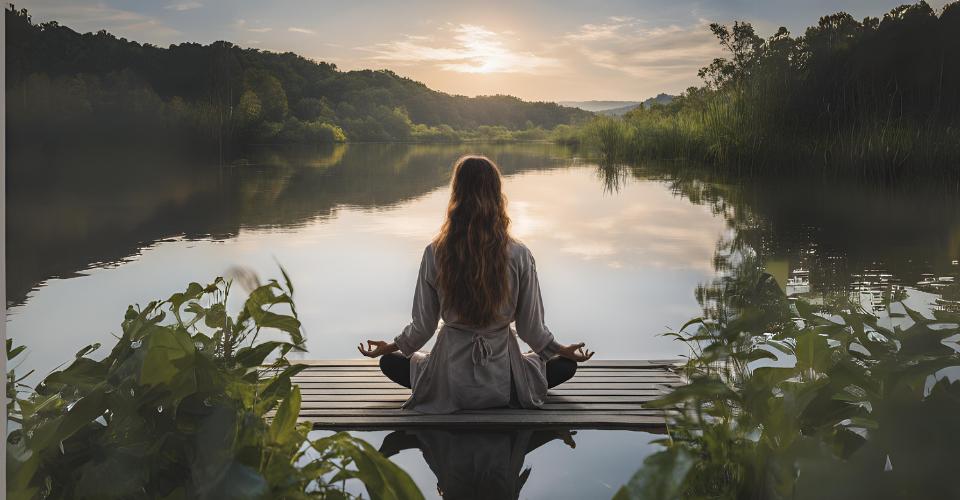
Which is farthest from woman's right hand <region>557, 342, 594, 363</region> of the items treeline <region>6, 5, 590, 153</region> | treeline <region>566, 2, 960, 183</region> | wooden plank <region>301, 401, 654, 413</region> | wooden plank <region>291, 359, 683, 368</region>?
treeline <region>6, 5, 590, 153</region>

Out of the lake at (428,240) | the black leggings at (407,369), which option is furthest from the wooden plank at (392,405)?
the lake at (428,240)

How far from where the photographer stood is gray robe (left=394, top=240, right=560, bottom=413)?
3059 mm

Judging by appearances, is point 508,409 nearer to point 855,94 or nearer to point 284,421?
point 855,94

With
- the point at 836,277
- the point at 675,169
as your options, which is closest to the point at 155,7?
the point at 836,277

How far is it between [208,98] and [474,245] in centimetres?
513

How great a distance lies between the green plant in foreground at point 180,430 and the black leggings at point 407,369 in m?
2.36

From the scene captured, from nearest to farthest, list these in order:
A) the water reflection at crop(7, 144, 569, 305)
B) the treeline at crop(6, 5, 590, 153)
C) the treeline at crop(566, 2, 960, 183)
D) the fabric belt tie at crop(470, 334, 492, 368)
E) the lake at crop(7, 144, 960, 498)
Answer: the treeline at crop(566, 2, 960, 183)
the lake at crop(7, 144, 960, 498)
the treeline at crop(6, 5, 590, 153)
the fabric belt tie at crop(470, 334, 492, 368)
the water reflection at crop(7, 144, 569, 305)

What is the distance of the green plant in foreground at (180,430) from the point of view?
27.4 inches

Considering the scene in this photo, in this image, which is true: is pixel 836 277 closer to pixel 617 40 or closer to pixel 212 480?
pixel 617 40

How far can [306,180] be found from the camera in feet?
46.6

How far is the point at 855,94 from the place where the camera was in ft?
6.47

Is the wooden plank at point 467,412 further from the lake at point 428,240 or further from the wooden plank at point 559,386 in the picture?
the wooden plank at point 559,386

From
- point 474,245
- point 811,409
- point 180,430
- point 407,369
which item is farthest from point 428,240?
point 811,409

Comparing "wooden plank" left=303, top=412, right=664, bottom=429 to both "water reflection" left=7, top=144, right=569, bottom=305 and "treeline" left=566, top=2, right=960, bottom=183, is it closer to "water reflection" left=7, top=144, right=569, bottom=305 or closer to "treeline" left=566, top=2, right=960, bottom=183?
"treeline" left=566, top=2, right=960, bottom=183
